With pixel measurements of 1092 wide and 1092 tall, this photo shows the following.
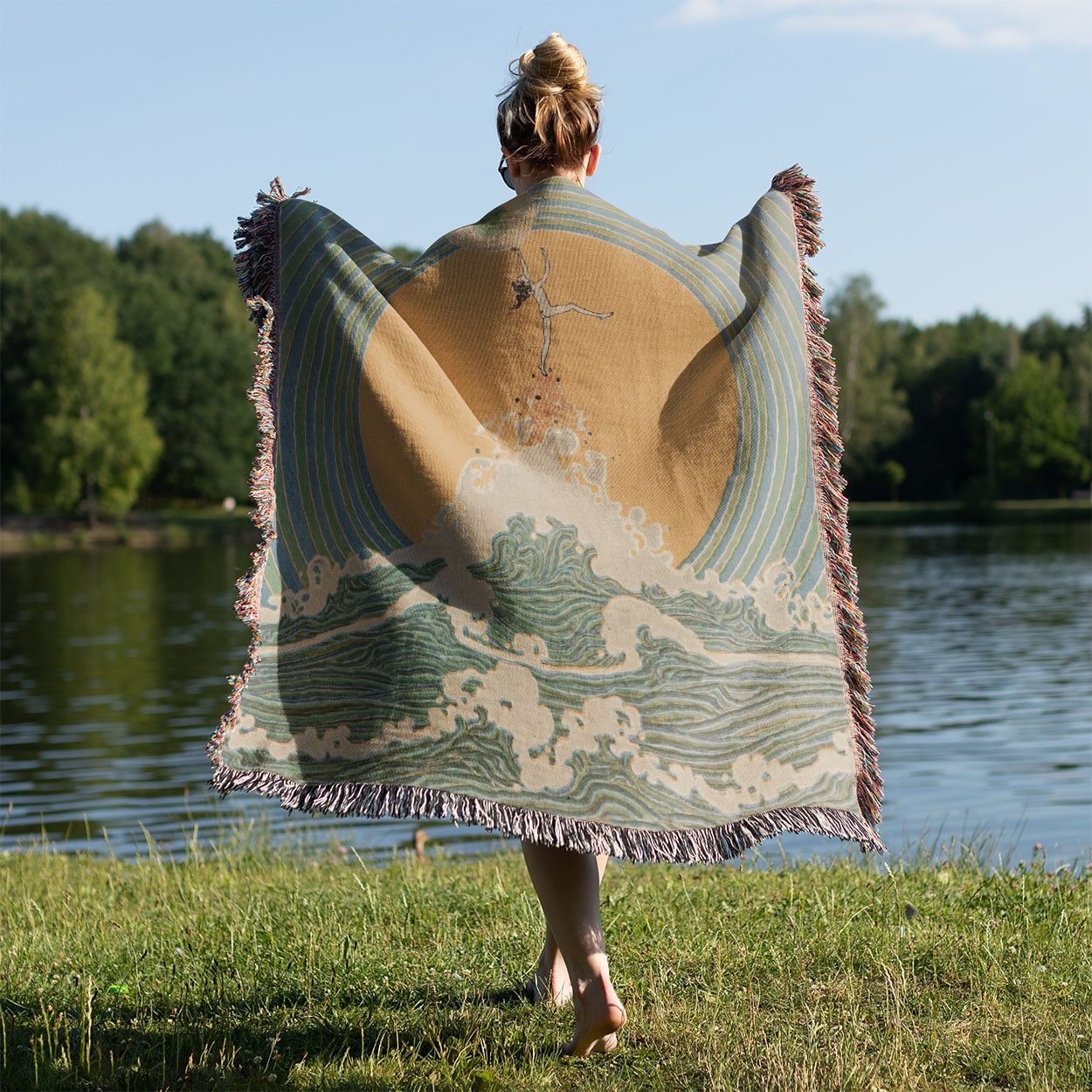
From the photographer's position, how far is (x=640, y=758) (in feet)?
9.56

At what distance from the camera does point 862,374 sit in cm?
6688

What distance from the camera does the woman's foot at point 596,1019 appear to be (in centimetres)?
281

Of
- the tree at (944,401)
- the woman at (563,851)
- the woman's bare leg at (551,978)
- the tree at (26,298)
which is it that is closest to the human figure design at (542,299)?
the woman at (563,851)

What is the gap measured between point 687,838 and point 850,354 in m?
64.4

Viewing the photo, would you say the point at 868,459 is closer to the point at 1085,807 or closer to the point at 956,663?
the point at 956,663

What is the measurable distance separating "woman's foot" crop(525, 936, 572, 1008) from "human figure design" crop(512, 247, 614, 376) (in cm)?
139

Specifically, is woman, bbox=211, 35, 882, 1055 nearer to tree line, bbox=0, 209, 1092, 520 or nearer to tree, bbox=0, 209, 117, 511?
tree line, bbox=0, 209, 1092, 520

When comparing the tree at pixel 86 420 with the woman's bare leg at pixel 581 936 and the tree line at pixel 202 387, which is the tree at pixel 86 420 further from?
the woman's bare leg at pixel 581 936

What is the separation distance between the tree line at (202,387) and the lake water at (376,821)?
64.9 feet

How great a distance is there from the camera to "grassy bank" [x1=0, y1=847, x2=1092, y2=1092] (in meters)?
2.77

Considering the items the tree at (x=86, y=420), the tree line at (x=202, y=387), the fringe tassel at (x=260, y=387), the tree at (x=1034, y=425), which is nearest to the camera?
the fringe tassel at (x=260, y=387)

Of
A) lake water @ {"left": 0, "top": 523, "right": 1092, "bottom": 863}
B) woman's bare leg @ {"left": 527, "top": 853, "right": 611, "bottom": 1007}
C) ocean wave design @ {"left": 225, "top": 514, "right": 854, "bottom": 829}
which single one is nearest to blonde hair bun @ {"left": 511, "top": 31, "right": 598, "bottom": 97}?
ocean wave design @ {"left": 225, "top": 514, "right": 854, "bottom": 829}

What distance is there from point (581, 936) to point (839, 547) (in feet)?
3.60

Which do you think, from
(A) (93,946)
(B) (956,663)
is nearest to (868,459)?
(B) (956,663)
